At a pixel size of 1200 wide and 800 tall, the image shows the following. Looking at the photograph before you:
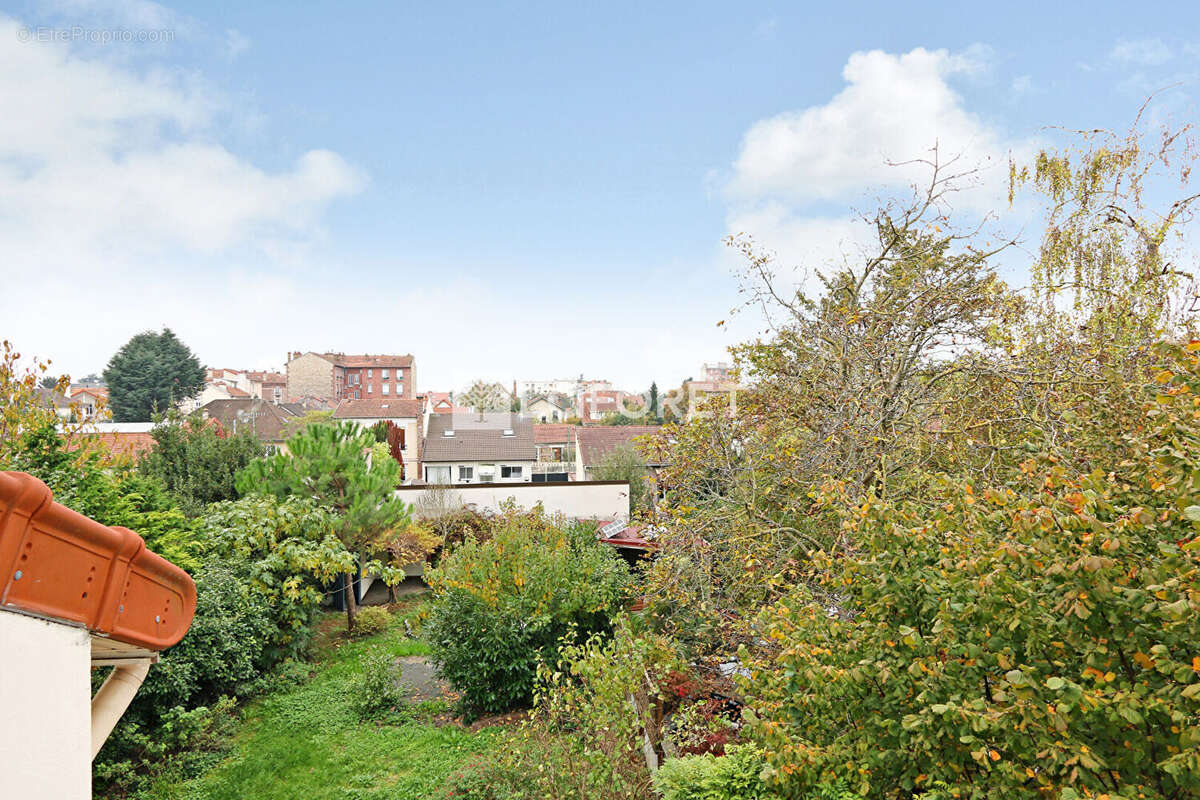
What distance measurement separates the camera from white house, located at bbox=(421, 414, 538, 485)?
3228 cm

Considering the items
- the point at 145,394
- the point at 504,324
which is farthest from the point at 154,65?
the point at 145,394

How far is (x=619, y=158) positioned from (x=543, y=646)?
36.7 ft

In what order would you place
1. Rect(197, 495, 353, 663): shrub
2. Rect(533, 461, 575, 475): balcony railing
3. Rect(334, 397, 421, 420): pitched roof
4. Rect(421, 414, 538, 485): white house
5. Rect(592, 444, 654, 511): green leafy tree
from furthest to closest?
Rect(334, 397, 421, 420): pitched roof
Rect(533, 461, 575, 475): balcony railing
Rect(421, 414, 538, 485): white house
Rect(592, 444, 654, 511): green leafy tree
Rect(197, 495, 353, 663): shrub

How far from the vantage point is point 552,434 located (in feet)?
143

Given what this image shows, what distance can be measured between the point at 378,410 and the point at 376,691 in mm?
34049

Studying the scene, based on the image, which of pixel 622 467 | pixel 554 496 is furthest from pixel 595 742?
pixel 622 467

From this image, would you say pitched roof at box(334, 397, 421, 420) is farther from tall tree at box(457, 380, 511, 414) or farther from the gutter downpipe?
the gutter downpipe

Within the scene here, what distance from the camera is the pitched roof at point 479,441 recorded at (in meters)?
32.7

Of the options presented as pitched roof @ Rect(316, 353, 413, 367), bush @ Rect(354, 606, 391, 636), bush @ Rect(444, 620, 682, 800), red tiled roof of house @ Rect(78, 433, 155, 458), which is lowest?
bush @ Rect(354, 606, 391, 636)

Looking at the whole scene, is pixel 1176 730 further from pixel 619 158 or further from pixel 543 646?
pixel 619 158

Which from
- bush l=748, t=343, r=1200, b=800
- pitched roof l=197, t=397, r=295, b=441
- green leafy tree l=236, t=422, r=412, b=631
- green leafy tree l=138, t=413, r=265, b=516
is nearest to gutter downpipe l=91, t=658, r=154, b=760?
bush l=748, t=343, r=1200, b=800

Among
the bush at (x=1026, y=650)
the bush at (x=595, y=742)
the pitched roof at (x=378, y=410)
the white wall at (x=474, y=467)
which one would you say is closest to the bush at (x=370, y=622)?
the bush at (x=595, y=742)

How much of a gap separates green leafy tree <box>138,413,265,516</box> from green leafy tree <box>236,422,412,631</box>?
6.27 ft

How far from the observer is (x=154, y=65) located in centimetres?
924
